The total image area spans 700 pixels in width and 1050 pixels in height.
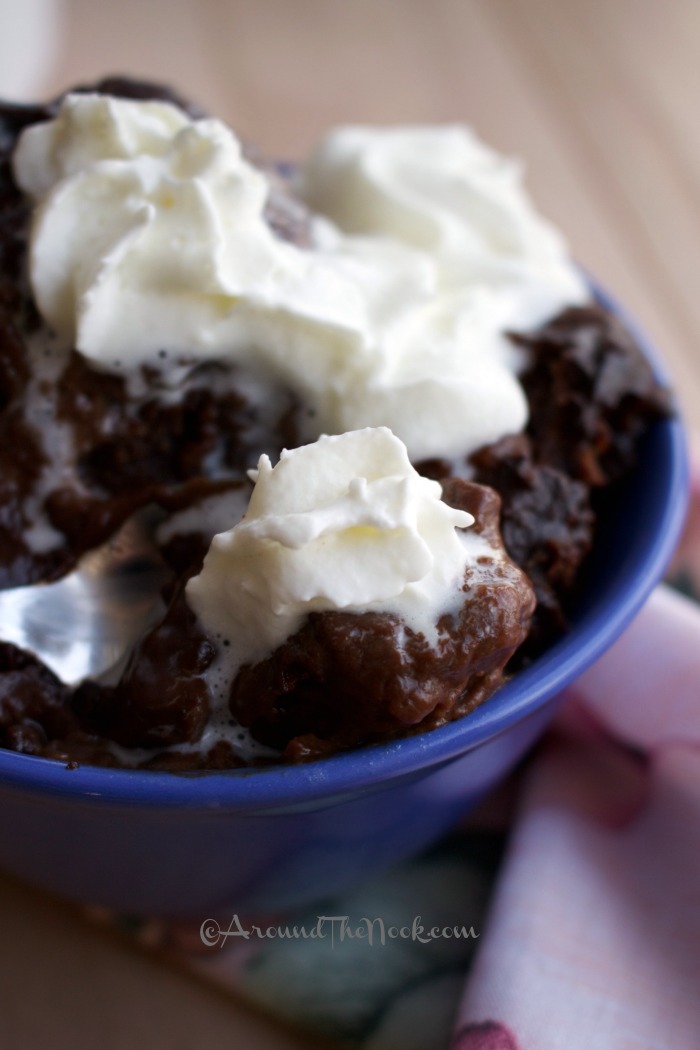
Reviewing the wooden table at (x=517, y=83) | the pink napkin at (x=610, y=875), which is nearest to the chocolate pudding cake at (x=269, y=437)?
the pink napkin at (x=610, y=875)

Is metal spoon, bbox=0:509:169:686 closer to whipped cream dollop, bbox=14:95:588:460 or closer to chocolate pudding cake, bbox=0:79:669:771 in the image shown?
chocolate pudding cake, bbox=0:79:669:771

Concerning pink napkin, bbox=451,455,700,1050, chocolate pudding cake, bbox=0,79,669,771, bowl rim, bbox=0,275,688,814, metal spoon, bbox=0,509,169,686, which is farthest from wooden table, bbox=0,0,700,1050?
metal spoon, bbox=0,509,169,686

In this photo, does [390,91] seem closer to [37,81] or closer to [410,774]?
[37,81]

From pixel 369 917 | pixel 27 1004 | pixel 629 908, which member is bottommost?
pixel 27 1004

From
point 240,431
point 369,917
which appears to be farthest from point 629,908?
point 240,431

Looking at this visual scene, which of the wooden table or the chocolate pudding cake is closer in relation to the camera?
the chocolate pudding cake

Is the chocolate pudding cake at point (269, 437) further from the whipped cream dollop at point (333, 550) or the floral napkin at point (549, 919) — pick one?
the floral napkin at point (549, 919)
